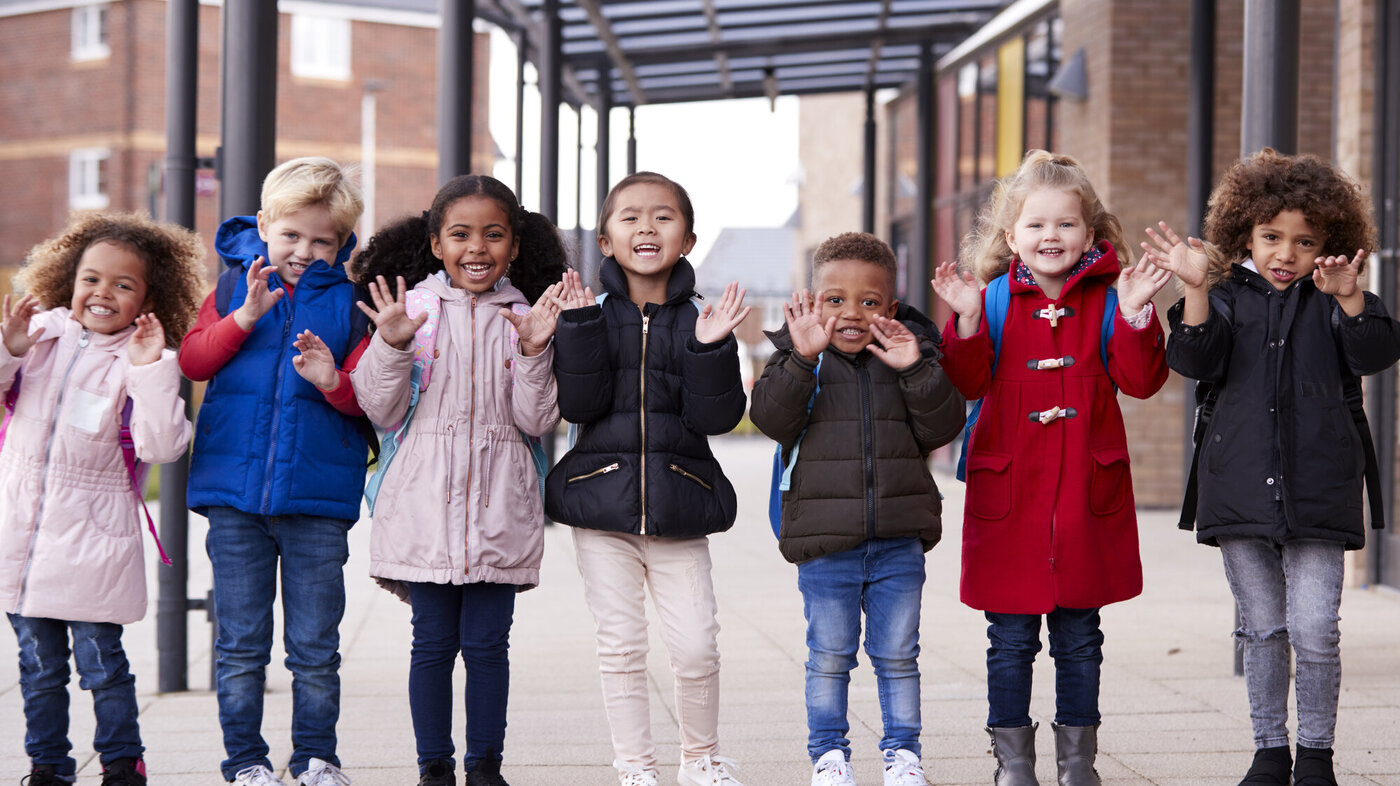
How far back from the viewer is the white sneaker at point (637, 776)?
4.07 meters

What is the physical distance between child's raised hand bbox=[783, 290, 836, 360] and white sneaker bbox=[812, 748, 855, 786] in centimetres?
105

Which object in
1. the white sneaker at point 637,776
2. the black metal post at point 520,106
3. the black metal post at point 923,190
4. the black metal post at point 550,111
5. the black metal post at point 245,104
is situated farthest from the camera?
the black metal post at point 923,190

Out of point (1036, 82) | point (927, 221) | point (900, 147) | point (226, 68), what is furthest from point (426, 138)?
point (226, 68)

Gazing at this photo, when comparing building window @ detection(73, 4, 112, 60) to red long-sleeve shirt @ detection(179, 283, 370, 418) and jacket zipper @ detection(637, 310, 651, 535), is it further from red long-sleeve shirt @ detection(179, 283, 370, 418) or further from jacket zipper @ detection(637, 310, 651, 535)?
jacket zipper @ detection(637, 310, 651, 535)

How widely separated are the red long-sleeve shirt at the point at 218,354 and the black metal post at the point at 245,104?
1.31 meters

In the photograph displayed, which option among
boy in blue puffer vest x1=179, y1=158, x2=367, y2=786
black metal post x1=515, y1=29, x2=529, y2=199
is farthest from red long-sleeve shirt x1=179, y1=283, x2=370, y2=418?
black metal post x1=515, y1=29, x2=529, y2=199

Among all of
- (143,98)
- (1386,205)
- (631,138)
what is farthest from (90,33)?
(1386,205)

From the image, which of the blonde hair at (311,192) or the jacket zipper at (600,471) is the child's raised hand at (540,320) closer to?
the jacket zipper at (600,471)

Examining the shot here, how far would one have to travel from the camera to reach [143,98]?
3503 centimetres

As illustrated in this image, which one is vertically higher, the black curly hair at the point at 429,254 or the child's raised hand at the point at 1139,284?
the black curly hair at the point at 429,254

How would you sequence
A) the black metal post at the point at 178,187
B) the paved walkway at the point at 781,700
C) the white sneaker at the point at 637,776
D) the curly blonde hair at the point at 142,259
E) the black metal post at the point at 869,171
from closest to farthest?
the white sneaker at the point at 637,776 → the curly blonde hair at the point at 142,259 → the paved walkway at the point at 781,700 → the black metal post at the point at 178,187 → the black metal post at the point at 869,171

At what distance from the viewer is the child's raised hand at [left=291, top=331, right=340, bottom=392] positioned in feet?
13.1

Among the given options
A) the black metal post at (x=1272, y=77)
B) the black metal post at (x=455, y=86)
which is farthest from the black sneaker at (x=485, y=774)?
the black metal post at (x=455, y=86)

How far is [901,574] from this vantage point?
406cm
